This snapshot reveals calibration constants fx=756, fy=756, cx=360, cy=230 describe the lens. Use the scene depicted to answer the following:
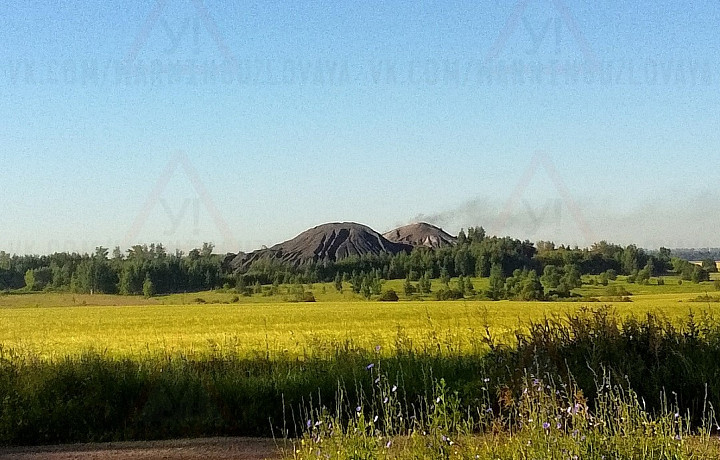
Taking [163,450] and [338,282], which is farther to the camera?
[338,282]

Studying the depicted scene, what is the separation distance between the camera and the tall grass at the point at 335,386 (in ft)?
31.7

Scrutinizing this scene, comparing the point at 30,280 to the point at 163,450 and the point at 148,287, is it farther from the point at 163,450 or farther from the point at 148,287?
the point at 163,450

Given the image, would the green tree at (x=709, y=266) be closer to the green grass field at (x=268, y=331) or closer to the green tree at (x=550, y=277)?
the green tree at (x=550, y=277)

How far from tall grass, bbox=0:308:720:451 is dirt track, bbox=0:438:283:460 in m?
0.48

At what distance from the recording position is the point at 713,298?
221ft

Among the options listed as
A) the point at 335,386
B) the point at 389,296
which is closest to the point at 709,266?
the point at 389,296

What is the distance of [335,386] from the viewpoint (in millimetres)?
11422

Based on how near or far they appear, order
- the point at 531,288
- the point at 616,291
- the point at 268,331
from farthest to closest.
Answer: the point at 531,288 → the point at 616,291 → the point at 268,331

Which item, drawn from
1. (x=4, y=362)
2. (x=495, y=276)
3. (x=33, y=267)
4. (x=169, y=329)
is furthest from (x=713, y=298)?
(x=33, y=267)

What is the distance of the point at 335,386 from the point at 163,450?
3.43 metres

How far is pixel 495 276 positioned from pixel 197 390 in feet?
312

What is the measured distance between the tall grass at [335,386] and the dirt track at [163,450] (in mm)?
481

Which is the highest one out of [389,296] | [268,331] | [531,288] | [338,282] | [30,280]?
[30,280]

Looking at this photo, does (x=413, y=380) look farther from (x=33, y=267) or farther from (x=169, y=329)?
(x=33, y=267)
